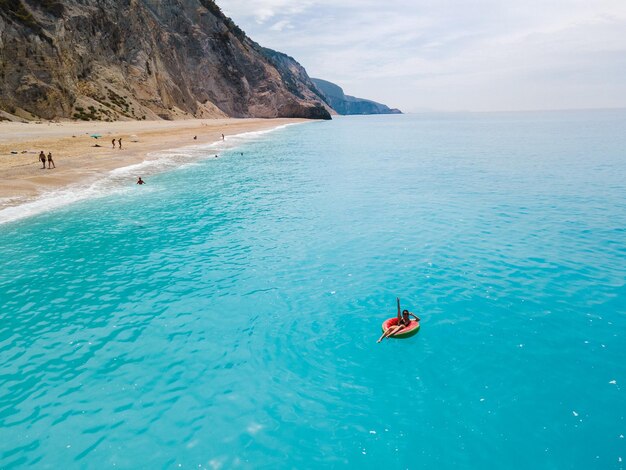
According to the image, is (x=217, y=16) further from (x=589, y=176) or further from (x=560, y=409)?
(x=560, y=409)

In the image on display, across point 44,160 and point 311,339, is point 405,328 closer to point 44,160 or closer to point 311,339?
point 311,339

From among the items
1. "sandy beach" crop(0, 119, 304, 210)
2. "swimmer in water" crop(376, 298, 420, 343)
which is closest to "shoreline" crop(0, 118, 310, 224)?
"sandy beach" crop(0, 119, 304, 210)

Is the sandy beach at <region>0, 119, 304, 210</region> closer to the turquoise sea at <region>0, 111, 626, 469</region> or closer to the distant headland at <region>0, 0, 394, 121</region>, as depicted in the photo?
the distant headland at <region>0, 0, 394, 121</region>

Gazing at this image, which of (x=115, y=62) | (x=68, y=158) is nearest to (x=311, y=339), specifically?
(x=68, y=158)

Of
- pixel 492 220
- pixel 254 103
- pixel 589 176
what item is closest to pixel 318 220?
pixel 492 220

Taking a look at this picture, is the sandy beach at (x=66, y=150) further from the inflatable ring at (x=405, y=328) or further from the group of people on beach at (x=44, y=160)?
the inflatable ring at (x=405, y=328)
